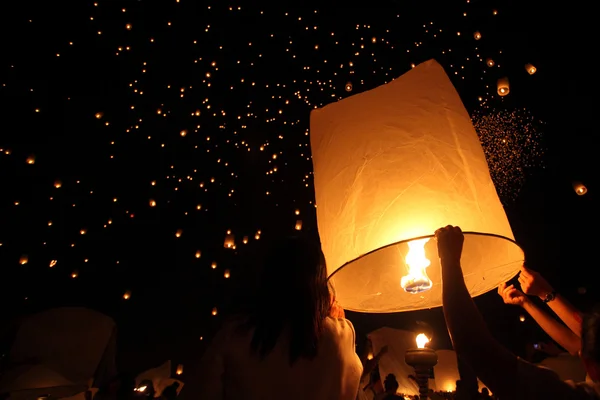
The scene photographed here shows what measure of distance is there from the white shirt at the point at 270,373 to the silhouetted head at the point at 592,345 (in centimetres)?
67

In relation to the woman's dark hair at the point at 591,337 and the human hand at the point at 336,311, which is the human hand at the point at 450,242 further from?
the human hand at the point at 336,311

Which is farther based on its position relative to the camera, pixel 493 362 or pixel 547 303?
pixel 547 303

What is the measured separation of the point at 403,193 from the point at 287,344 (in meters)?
0.58

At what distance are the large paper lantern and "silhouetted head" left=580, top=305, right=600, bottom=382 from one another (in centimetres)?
25

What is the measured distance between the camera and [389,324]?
1038 centimetres

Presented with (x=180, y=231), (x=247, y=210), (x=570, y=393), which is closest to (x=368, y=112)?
(x=570, y=393)

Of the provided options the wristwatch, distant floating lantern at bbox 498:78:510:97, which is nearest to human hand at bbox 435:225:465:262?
the wristwatch

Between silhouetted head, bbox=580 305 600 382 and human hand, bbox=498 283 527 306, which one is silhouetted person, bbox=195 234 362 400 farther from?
human hand, bbox=498 283 527 306

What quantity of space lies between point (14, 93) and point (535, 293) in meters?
5.63

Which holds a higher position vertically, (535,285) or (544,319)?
(535,285)

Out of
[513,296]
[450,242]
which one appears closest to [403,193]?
[450,242]

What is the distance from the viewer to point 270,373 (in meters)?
1.01

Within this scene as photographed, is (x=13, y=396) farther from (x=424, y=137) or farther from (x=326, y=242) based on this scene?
(x=424, y=137)

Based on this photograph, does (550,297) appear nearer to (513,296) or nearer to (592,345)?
(513,296)
